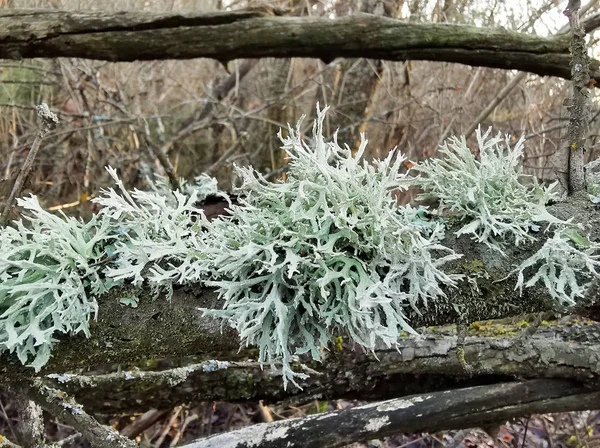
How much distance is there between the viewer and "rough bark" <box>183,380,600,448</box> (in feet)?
3.71

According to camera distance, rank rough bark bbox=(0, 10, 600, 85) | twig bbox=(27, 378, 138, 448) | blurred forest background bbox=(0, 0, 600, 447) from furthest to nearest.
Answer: blurred forest background bbox=(0, 0, 600, 447) < rough bark bbox=(0, 10, 600, 85) < twig bbox=(27, 378, 138, 448)

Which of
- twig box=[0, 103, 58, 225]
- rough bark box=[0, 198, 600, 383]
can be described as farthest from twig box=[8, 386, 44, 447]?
twig box=[0, 103, 58, 225]

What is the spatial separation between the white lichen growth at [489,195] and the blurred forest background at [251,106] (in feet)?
6.08

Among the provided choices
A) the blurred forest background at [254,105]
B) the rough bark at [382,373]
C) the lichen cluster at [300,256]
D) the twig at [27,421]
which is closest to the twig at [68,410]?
the twig at [27,421]

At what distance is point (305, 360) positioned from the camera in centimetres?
143

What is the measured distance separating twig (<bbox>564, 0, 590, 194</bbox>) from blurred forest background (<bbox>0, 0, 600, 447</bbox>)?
1.79 meters

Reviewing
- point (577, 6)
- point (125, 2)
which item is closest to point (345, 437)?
point (577, 6)

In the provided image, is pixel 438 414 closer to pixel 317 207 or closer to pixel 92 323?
pixel 317 207

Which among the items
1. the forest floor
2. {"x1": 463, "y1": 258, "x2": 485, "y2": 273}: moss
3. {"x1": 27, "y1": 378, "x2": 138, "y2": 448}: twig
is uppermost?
{"x1": 463, "y1": 258, "x2": 485, "y2": 273}: moss

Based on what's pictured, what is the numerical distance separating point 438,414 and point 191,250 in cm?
84

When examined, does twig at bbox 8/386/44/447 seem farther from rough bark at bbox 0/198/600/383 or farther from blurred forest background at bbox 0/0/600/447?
blurred forest background at bbox 0/0/600/447

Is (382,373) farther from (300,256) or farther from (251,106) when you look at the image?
(251,106)

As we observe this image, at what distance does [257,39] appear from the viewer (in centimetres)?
193

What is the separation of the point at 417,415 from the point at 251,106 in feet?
11.6
